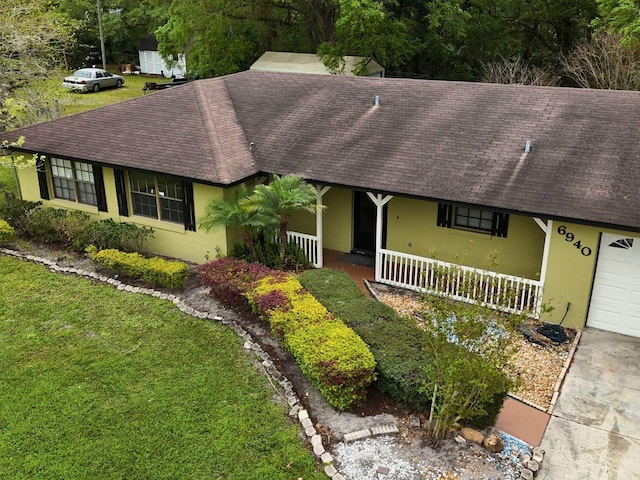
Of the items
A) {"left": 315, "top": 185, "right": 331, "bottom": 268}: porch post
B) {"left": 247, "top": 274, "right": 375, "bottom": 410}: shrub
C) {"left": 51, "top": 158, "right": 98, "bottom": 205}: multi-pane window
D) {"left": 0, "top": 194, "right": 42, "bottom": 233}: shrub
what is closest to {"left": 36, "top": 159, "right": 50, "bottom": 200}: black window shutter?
{"left": 51, "top": 158, "right": 98, "bottom": 205}: multi-pane window

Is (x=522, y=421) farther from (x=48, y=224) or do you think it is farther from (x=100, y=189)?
(x=48, y=224)

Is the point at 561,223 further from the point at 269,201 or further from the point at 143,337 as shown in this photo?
the point at 143,337

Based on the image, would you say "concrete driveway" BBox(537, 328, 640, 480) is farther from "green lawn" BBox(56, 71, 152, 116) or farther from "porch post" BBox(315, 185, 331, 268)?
"green lawn" BBox(56, 71, 152, 116)

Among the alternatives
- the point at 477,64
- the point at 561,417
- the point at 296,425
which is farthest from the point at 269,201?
the point at 477,64

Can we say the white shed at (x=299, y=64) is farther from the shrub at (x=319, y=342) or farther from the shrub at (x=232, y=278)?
the shrub at (x=319, y=342)

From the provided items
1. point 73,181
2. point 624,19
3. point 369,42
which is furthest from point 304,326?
point 369,42

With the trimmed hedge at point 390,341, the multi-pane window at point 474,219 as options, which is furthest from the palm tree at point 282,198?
the multi-pane window at point 474,219
